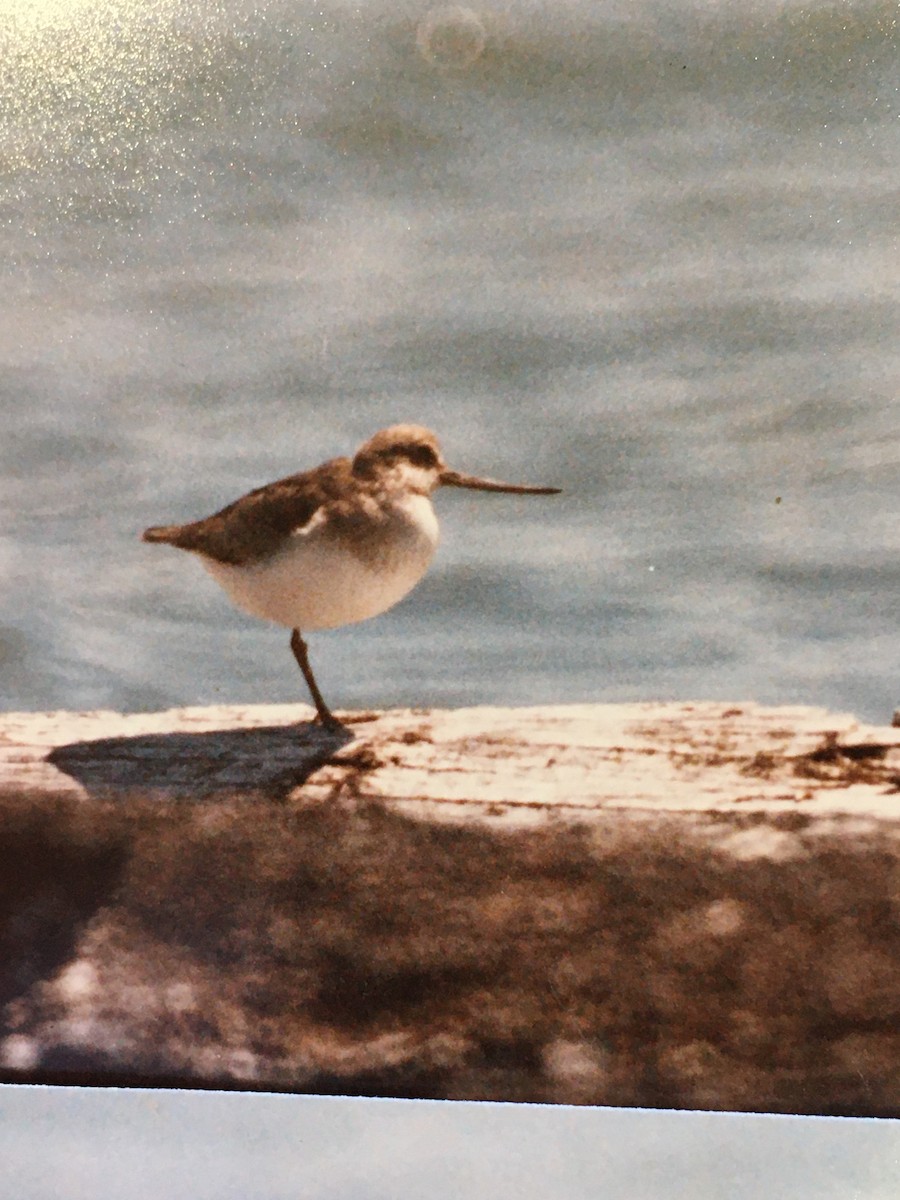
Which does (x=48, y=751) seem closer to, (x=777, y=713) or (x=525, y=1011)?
(x=525, y=1011)

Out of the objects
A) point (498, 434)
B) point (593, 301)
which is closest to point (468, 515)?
point (498, 434)

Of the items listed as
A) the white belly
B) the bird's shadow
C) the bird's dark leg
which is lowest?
the bird's shadow

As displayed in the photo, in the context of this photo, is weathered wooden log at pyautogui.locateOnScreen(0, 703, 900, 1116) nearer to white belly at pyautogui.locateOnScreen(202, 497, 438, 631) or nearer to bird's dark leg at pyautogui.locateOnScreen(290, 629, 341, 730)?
bird's dark leg at pyautogui.locateOnScreen(290, 629, 341, 730)

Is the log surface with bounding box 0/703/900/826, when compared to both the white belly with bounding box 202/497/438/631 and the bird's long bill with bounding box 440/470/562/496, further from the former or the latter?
the bird's long bill with bounding box 440/470/562/496

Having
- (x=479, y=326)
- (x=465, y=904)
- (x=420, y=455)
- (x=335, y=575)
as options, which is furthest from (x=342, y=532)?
(x=465, y=904)

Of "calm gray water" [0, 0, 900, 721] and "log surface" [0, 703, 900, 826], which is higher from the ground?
"calm gray water" [0, 0, 900, 721]

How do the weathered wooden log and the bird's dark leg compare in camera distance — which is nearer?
the weathered wooden log

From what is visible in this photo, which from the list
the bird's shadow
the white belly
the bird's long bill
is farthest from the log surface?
the bird's long bill
